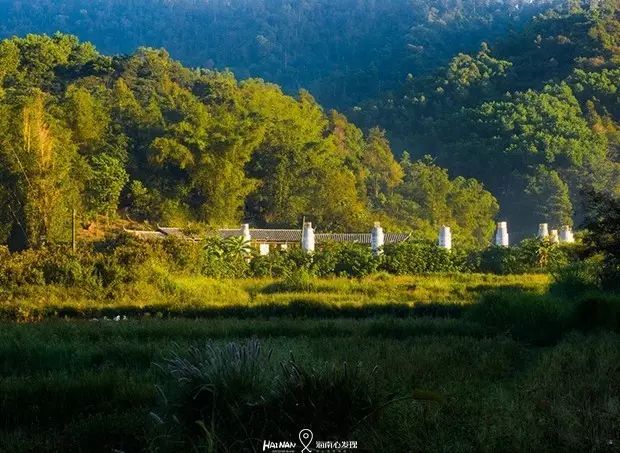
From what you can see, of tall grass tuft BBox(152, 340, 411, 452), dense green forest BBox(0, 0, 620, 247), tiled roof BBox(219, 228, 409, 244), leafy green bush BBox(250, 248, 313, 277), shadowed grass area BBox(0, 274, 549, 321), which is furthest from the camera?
tiled roof BBox(219, 228, 409, 244)

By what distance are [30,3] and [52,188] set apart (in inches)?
4506

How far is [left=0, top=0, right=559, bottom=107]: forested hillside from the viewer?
100938mm

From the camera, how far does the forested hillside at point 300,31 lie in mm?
100938

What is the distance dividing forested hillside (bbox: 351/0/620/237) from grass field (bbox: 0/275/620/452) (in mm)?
42929

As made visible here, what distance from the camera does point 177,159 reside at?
45062 millimetres

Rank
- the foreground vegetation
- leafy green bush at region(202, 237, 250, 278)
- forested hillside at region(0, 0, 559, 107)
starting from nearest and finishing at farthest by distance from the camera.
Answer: the foreground vegetation
leafy green bush at region(202, 237, 250, 278)
forested hillside at region(0, 0, 559, 107)

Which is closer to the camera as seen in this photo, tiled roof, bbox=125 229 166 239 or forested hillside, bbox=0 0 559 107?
tiled roof, bbox=125 229 166 239

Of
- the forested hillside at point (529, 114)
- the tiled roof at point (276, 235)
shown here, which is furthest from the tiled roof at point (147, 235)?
the forested hillside at point (529, 114)

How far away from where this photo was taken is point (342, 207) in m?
47.5

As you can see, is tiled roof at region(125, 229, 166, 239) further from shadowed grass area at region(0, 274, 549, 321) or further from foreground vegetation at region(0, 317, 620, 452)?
foreground vegetation at region(0, 317, 620, 452)

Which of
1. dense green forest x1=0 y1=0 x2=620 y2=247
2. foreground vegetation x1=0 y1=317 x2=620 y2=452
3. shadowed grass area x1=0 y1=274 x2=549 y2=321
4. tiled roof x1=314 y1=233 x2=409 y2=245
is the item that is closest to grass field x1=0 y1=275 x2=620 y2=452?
foreground vegetation x1=0 y1=317 x2=620 y2=452

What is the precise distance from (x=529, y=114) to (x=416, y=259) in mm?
35728

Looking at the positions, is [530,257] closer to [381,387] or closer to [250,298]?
[250,298]

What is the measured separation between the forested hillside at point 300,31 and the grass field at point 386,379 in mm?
77623
